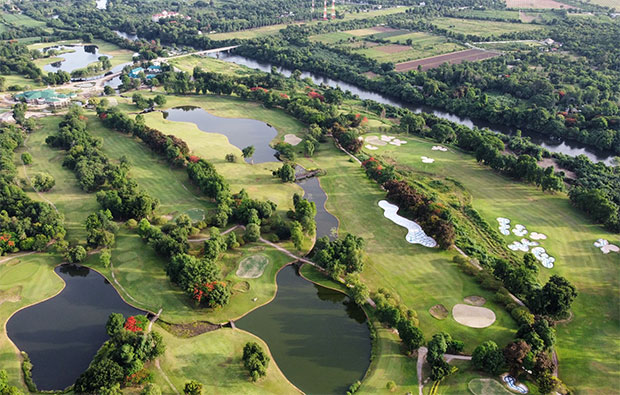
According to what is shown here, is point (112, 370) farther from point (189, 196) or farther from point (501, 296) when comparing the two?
point (501, 296)

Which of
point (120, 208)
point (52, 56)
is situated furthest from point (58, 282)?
point (52, 56)

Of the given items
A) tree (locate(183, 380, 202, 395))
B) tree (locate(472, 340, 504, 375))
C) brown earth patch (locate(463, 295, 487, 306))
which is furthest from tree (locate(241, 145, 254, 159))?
tree (locate(472, 340, 504, 375))

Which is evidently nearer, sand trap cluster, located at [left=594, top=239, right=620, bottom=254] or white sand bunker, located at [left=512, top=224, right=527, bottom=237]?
sand trap cluster, located at [left=594, top=239, right=620, bottom=254]

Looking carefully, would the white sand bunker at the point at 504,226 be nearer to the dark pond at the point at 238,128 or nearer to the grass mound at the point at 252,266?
the grass mound at the point at 252,266

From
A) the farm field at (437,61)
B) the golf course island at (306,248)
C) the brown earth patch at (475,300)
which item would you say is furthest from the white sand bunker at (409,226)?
the farm field at (437,61)

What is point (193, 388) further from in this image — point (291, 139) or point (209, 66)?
point (209, 66)

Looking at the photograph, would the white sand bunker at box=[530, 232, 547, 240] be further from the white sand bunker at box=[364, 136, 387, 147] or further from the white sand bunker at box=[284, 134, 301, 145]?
the white sand bunker at box=[284, 134, 301, 145]

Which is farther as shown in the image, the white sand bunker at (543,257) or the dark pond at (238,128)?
the dark pond at (238,128)
